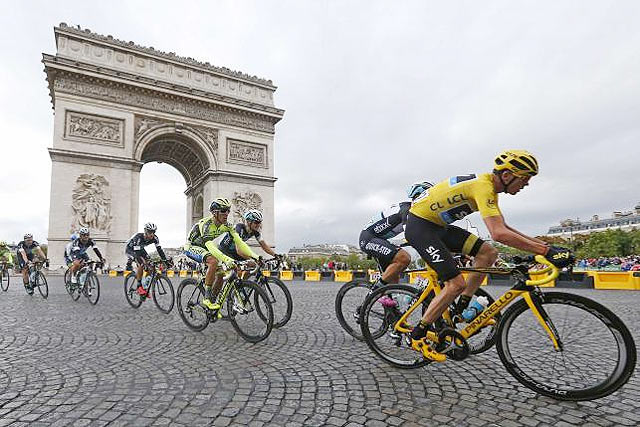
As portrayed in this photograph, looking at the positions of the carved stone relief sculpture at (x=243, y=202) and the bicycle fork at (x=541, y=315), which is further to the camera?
the carved stone relief sculpture at (x=243, y=202)

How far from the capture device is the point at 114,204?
2541 centimetres

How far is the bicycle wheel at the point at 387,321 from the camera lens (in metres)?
3.41

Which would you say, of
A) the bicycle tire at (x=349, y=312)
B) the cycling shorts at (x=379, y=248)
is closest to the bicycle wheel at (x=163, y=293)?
the bicycle tire at (x=349, y=312)

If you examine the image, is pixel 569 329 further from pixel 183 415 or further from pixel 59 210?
pixel 59 210

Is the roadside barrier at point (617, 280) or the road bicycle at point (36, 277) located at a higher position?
the road bicycle at point (36, 277)

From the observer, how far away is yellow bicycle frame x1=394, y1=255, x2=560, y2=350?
2.59 m

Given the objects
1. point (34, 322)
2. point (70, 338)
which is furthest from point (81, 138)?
point (70, 338)

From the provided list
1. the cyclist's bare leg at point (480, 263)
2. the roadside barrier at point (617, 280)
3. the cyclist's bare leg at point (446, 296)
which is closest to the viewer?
the cyclist's bare leg at point (446, 296)

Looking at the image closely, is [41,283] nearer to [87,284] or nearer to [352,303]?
[87,284]

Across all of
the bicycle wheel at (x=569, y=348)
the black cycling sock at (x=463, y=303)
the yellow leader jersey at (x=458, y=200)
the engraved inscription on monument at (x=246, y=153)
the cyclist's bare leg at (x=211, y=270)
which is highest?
the engraved inscription on monument at (x=246, y=153)

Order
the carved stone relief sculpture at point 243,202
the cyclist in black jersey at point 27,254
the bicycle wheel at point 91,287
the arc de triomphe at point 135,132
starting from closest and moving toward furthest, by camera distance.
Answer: the bicycle wheel at point 91,287
the cyclist in black jersey at point 27,254
the arc de triomphe at point 135,132
the carved stone relief sculpture at point 243,202

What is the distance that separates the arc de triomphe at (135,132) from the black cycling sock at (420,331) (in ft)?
83.7

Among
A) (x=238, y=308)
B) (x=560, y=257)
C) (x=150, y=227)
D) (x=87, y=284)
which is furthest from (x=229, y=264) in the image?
(x=87, y=284)

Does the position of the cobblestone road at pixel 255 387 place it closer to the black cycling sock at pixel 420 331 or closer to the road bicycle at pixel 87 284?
the black cycling sock at pixel 420 331
